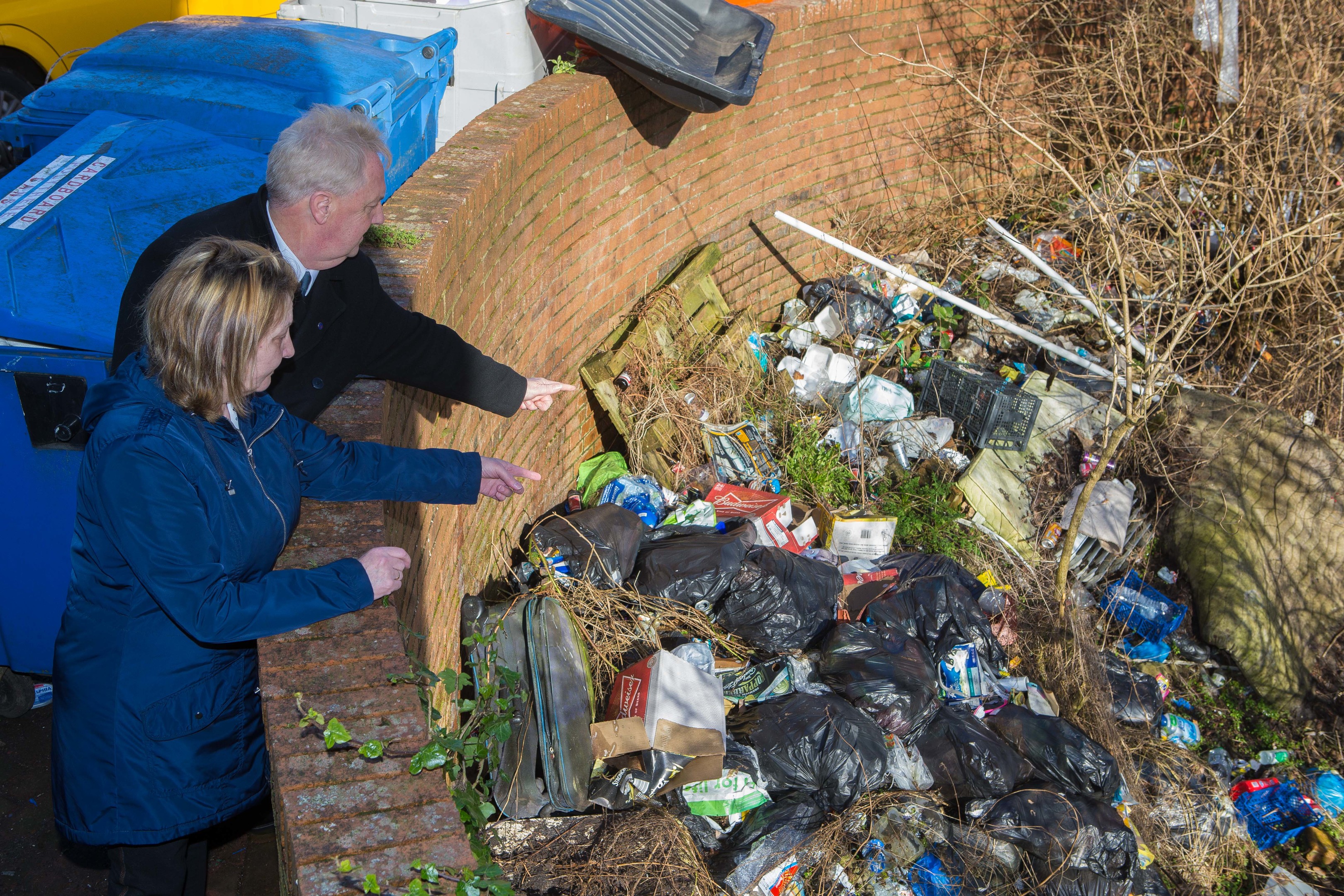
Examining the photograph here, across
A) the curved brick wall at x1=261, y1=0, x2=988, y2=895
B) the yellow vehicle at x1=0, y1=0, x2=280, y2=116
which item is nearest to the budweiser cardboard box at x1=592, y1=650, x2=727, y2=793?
the curved brick wall at x1=261, y1=0, x2=988, y2=895

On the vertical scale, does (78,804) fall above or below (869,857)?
above

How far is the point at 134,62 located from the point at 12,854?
10.8ft

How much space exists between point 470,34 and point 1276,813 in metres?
5.82

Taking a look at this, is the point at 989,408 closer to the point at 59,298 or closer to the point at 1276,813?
the point at 1276,813

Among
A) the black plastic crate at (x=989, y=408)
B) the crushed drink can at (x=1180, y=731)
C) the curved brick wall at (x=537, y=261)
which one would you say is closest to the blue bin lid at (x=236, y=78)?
the curved brick wall at (x=537, y=261)

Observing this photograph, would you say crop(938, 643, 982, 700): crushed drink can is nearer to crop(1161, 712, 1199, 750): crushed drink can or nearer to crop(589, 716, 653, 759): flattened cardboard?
crop(1161, 712, 1199, 750): crushed drink can

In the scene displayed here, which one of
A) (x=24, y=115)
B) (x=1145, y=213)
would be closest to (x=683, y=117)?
(x=24, y=115)

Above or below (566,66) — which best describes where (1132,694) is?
below

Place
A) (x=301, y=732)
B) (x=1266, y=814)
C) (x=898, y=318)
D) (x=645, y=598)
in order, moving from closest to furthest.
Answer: (x=301, y=732), (x=645, y=598), (x=1266, y=814), (x=898, y=318)

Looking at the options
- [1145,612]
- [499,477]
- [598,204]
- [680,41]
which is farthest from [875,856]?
[680,41]

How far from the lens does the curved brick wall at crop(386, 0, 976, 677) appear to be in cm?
326

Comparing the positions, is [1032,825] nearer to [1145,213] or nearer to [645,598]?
[645,598]

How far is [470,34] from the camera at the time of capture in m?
5.60

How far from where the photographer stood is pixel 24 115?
4102 millimetres
